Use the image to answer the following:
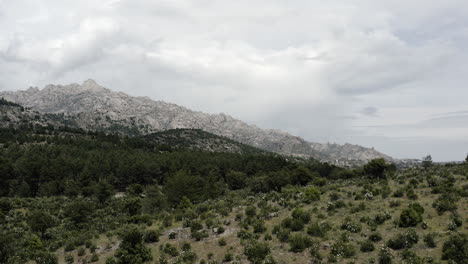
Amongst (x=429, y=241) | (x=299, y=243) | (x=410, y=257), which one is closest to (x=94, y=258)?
(x=299, y=243)

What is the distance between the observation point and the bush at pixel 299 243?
2273 centimetres

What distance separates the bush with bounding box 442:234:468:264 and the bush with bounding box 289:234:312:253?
906 centimetres

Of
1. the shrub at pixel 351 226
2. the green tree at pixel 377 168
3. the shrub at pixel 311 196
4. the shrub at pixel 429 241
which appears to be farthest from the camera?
the green tree at pixel 377 168

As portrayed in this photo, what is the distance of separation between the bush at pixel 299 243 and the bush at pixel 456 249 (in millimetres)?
9064

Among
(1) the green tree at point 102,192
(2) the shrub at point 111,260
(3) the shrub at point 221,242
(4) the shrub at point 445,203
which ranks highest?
(4) the shrub at point 445,203

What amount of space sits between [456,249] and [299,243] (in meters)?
10.3

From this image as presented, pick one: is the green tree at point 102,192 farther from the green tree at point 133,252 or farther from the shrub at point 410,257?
the shrub at point 410,257

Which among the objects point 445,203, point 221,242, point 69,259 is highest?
point 445,203

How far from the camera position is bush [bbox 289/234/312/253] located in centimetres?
2273

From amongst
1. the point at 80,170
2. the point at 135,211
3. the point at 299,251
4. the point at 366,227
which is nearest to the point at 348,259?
the point at 299,251

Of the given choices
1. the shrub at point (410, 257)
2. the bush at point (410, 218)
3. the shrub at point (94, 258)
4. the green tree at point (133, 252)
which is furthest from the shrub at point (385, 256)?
the shrub at point (94, 258)

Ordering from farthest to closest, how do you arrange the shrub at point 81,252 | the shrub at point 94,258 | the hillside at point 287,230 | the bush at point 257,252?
1. the shrub at point 81,252
2. the shrub at point 94,258
3. the bush at point 257,252
4. the hillside at point 287,230

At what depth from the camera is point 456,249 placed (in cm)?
1838

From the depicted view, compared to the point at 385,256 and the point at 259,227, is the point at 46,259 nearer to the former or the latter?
the point at 259,227
